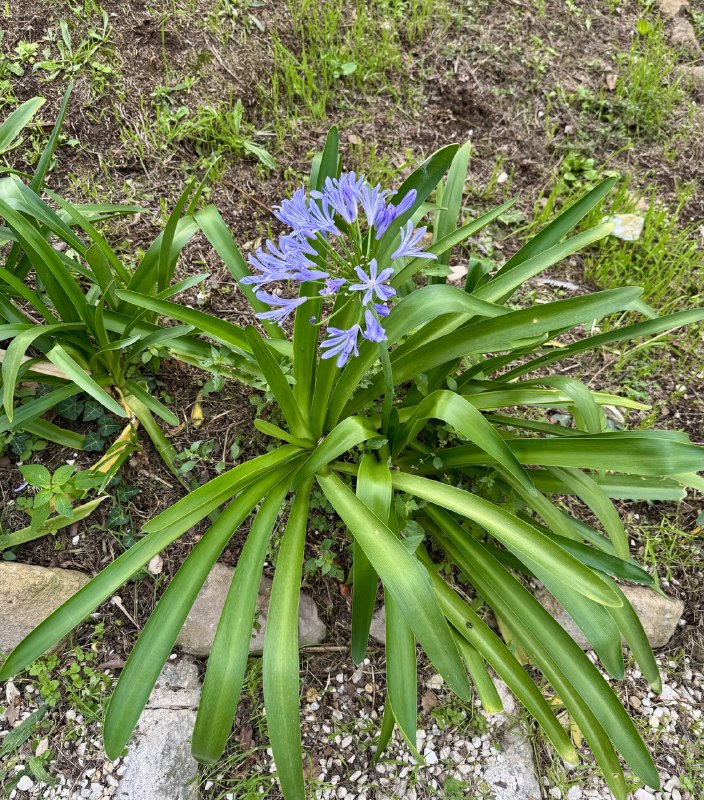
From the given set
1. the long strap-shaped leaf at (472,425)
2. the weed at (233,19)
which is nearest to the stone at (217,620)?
the long strap-shaped leaf at (472,425)

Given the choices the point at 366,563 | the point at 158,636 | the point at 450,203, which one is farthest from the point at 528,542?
the point at 450,203

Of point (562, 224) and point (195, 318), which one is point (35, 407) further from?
point (562, 224)

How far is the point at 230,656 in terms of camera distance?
1.32 metres

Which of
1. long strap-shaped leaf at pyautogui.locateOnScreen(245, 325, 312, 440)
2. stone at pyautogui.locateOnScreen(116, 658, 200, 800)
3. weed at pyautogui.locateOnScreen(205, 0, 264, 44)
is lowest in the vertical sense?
stone at pyautogui.locateOnScreen(116, 658, 200, 800)

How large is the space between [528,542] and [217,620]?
3.28ft

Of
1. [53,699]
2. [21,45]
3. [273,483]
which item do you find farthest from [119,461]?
[21,45]

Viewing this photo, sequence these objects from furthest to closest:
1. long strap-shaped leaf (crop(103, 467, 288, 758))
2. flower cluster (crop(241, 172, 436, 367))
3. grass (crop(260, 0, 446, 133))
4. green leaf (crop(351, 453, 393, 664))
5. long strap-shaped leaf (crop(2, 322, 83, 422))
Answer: grass (crop(260, 0, 446, 133))
long strap-shaped leaf (crop(2, 322, 83, 422))
green leaf (crop(351, 453, 393, 664))
long strap-shaped leaf (crop(103, 467, 288, 758))
flower cluster (crop(241, 172, 436, 367))

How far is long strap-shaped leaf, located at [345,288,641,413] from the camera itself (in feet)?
4.65

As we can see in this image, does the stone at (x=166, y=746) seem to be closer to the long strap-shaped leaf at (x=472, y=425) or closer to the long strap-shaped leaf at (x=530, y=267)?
the long strap-shaped leaf at (x=472, y=425)

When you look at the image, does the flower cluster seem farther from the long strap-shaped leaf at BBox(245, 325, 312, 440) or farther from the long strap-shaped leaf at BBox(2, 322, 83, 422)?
the long strap-shaped leaf at BBox(2, 322, 83, 422)

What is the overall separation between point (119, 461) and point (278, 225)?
122cm

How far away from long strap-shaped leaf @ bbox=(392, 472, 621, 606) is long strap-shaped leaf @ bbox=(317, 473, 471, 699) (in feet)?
0.68

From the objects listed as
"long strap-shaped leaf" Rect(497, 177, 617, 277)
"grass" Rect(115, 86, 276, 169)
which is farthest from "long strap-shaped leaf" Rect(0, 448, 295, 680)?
"grass" Rect(115, 86, 276, 169)

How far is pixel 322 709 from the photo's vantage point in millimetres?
1758
